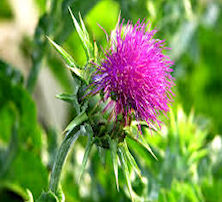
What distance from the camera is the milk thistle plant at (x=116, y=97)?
0.98 metres

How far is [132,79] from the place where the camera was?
1.00 metres

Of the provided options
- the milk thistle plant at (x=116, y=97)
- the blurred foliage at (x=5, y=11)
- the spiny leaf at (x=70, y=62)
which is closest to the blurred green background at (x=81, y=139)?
the blurred foliage at (x=5, y=11)

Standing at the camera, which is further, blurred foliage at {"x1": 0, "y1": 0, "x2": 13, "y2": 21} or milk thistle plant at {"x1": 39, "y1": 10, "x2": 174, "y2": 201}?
blurred foliage at {"x1": 0, "y1": 0, "x2": 13, "y2": 21}

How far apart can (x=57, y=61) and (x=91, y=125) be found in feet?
4.60

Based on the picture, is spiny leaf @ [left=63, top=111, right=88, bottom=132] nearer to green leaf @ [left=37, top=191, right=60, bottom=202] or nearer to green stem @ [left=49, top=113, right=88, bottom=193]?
green stem @ [left=49, top=113, right=88, bottom=193]

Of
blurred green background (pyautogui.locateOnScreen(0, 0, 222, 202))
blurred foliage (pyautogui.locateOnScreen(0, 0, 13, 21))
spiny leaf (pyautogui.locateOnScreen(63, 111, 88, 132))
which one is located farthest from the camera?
blurred foliage (pyautogui.locateOnScreen(0, 0, 13, 21))

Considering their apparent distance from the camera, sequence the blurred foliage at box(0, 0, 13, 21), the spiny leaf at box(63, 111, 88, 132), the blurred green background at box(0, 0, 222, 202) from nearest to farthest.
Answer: the spiny leaf at box(63, 111, 88, 132)
the blurred green background at box(0, 0, 222, 202)
the blurred foliage at box(0, 0, 13, 21)

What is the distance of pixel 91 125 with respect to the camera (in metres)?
0.99

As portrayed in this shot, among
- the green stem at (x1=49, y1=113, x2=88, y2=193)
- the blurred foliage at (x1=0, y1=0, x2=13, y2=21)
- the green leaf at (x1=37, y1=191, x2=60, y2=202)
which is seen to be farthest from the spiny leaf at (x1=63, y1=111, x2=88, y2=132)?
the blurred foliage at (x1=0, y1=0, x2=13, y2=21)

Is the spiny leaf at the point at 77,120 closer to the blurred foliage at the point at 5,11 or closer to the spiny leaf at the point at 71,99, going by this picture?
the spiny leaf at the point at 71,99

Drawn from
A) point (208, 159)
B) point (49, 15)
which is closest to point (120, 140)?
point (49, 15)

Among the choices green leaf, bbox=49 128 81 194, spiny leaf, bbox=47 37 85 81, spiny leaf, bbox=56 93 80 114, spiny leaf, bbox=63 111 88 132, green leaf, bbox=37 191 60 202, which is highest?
spiny leaf, bbox=47 37 85 81

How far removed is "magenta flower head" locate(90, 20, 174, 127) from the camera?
0.99m

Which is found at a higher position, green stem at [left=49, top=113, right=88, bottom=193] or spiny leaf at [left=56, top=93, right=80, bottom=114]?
spiny leaf at [left=56, top=93, right=80, bottom=114]
